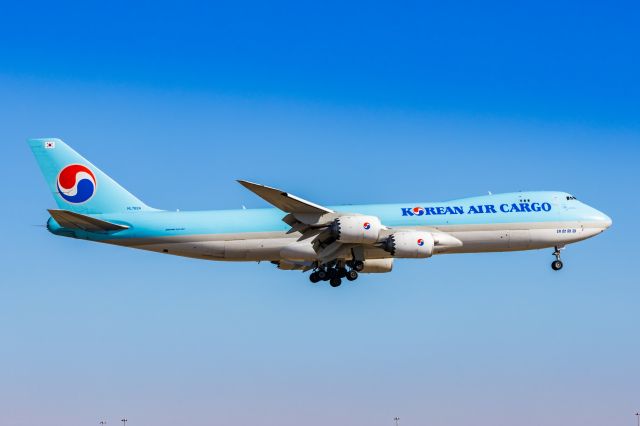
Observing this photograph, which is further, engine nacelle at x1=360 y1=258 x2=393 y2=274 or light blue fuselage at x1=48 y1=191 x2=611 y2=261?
engine nacelle at x1=360 y1=258 x2=393 y2=274

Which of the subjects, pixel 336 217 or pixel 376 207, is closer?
pixel 336 217

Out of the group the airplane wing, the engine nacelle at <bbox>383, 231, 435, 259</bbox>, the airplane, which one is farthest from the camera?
the airplane

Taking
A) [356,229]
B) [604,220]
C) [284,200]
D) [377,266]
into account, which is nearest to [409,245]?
[356,229]

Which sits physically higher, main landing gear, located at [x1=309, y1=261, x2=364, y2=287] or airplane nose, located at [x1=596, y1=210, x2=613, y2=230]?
airplane nose, located at [x1=596, y1=210, x2=613, y2=230]

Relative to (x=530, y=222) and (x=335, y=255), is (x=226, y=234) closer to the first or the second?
(x=335, y=255)

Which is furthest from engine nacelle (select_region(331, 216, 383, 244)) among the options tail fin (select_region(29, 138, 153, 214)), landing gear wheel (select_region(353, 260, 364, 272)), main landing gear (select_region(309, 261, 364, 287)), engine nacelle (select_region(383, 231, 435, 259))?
tail fin (select_region(29, 138, 153, 214))

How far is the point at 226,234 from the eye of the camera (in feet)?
197

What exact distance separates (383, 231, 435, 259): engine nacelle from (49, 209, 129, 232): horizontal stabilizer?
17.3 m

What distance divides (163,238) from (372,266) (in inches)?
563

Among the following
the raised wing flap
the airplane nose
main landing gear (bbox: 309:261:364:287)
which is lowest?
main landing gear (bbox: 309:261:364:287)

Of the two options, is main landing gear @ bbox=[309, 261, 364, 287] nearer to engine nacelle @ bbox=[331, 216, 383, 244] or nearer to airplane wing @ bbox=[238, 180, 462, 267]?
airplane wing @ bbox=[238, 180, 462, 267]

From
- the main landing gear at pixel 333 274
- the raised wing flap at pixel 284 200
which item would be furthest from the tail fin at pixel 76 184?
the main landing gear at pixel 333 274

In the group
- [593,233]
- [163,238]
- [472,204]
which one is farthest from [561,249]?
[163,238]

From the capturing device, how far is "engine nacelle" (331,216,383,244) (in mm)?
56656
